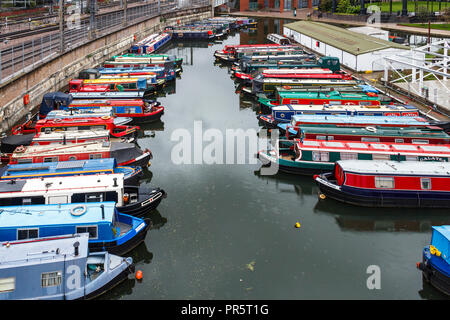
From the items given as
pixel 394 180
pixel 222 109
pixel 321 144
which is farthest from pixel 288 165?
pixel 222 109

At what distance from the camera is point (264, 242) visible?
30094mm

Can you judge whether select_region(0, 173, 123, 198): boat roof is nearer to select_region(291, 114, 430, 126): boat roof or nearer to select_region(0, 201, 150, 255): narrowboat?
select_region(0, 201, 150, 255): narrowboat

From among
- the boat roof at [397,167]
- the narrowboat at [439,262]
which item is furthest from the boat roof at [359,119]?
the narrowboat at [439,262]

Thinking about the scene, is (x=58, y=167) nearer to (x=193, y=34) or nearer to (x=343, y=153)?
(x=343, y=153)

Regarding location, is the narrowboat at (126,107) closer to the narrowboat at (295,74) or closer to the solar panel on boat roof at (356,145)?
the narrowboat at (295,74)

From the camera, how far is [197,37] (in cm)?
12412

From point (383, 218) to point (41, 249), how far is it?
21466mm

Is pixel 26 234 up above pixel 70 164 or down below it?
below

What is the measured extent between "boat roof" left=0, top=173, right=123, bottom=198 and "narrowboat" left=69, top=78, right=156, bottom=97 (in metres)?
29.1

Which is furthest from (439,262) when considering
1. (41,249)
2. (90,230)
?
(41,249)

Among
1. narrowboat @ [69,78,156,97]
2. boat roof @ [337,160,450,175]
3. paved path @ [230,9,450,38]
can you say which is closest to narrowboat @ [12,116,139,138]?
narrowboat @ [69,78,156,97]

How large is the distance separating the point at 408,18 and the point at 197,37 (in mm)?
54869

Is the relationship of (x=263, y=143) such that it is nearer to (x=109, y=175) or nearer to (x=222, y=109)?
(x=222, y=109)

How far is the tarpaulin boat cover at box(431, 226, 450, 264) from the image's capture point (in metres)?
24.2
